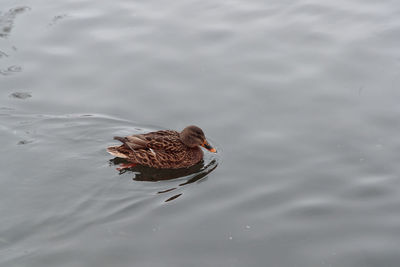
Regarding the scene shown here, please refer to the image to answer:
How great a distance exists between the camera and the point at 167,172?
28.1 feet

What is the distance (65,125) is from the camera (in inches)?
354

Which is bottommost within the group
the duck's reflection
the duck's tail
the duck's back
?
the duck's reflection

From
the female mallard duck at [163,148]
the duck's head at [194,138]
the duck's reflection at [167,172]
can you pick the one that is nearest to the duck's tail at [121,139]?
the female mallard duck at [163,148]

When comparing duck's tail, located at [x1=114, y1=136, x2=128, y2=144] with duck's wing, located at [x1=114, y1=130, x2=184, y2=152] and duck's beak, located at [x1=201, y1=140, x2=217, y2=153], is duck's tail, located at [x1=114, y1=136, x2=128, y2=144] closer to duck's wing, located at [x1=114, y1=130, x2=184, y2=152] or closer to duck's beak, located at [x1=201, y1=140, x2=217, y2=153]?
duck's wing, located at [x1=114, y1=130, x2=184, y2=152]

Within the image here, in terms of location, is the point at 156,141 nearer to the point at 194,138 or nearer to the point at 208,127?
the point at 194,138

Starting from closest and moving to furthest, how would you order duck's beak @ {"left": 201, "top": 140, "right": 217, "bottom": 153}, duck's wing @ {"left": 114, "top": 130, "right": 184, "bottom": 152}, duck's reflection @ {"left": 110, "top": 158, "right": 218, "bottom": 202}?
1. duck's reflection @ {"left": 110, "top": 158, "right": 218, "bottom": 202}
2. duck's beak @ {"left": 201, "top": 140, "right": 217, "bottom": 153}
3. duck's wing @ {"left": 114, "top": 130, "right": 184, "bottom": 152}

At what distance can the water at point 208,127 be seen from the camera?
21.5 feet

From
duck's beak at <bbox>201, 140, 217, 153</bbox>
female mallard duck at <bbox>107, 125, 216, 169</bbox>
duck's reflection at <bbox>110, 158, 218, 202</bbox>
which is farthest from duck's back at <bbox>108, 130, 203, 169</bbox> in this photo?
duck's beak at <bbox>201, 140, 217, 153</bbox>

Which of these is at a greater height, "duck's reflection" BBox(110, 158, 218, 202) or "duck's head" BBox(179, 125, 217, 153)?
"duck's head" BBox(179, 125, 217, 153)

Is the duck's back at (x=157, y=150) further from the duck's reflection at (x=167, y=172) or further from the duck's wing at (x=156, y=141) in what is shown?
the duck's reflection at (x=167, y=172)

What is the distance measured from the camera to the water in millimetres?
6539

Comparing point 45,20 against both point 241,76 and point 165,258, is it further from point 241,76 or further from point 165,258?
point 165,258

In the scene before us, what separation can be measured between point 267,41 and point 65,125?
175 inches

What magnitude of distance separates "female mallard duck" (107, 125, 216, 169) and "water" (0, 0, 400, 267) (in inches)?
13.2
